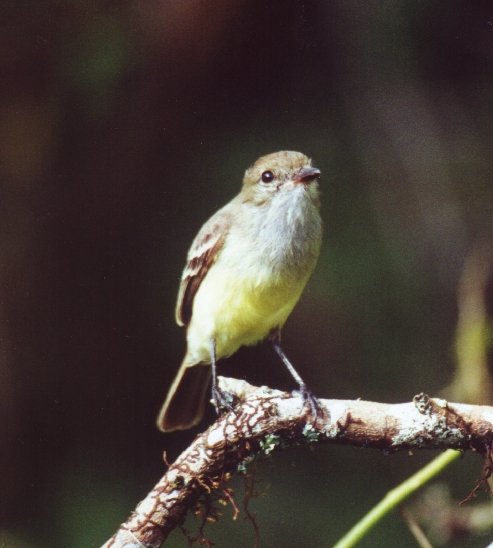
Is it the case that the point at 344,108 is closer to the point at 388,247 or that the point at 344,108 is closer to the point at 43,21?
the point at 388,247

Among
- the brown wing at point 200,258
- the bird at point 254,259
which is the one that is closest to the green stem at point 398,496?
the bird at point 254,259

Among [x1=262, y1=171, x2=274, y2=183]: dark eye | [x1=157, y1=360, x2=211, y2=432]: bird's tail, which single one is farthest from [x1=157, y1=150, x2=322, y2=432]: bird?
[x1=157, y1=360, x2=211, y2=432]: bird's tail

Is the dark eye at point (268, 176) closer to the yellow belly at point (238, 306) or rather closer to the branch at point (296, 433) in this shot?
the yellow belly at point (238, 306)

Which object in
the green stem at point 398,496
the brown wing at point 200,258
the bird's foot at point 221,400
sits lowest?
the green stem at point 398,496

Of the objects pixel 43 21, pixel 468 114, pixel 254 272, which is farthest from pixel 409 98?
pixel 43 21

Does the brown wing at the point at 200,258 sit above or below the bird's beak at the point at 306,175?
below

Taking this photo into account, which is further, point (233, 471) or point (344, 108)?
point (344, 108)

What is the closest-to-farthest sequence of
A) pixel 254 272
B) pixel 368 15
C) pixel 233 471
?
pixel 233 471 → pixel 254 272 → pixel 368 15
